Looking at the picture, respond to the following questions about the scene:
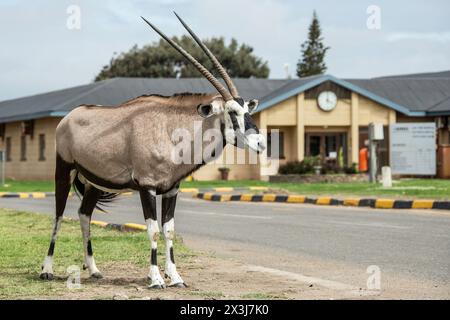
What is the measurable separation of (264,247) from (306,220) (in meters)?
4.73

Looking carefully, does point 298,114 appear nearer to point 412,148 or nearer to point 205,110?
point 412,148

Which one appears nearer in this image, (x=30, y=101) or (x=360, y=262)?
(x=360, y=262)

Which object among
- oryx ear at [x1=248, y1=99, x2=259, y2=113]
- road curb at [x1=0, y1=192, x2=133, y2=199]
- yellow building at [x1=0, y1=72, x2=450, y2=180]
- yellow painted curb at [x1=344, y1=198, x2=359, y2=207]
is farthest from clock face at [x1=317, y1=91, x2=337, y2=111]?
oryx ear at [x1=248, y1=99, x2=259, y2=113]

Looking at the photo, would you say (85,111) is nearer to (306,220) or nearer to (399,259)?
(399,259)

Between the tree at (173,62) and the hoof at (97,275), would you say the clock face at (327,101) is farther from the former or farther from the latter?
the hoof at (97,275)

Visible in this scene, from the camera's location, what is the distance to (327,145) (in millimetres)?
41000

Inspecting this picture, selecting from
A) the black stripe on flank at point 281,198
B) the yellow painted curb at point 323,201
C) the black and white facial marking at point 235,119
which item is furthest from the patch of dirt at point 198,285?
the black stripe on flank at point 281,198

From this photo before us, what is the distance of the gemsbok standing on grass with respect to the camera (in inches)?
293

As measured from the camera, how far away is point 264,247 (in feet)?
38.5

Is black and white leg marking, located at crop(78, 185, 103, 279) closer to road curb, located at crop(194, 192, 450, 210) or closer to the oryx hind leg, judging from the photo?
the oryx hind leg

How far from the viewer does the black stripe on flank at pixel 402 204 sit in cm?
2008
